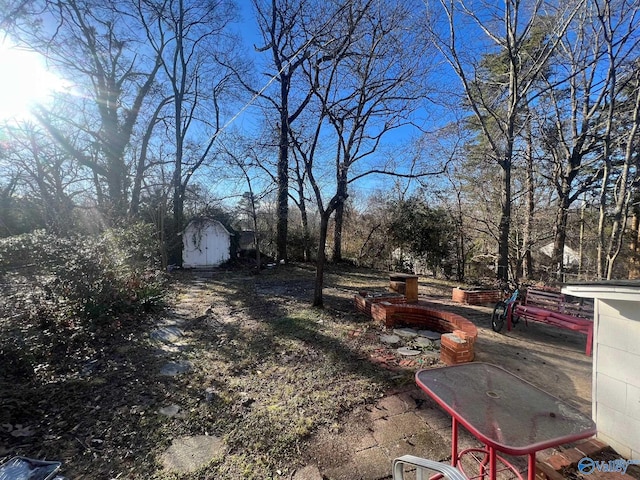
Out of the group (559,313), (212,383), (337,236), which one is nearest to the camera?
(212,383)

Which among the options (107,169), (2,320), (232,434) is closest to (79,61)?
(107,169)

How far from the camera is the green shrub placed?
4207 mm

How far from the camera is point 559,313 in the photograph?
15.1ft

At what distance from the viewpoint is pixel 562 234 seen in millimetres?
9609

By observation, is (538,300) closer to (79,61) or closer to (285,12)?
(285,12)

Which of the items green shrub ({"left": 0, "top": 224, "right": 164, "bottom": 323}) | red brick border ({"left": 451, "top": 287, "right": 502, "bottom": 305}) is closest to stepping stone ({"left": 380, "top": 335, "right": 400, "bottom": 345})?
red brick border ({"left": 451, "top": 287, "right": 502, "bottom": 305})

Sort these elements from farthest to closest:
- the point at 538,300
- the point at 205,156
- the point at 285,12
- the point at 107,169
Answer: the point at 205,156 → the point at 107,169 → the point at 285,12 → the point at 538,300

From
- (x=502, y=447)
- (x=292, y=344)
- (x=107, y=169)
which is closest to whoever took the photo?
(x=502, y=447)

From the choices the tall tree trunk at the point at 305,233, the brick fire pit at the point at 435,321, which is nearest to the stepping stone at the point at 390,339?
the brick fire pit at the point at 435,321

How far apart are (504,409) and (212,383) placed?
9.39 feet

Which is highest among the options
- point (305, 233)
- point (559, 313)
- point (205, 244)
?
point (305, 233)

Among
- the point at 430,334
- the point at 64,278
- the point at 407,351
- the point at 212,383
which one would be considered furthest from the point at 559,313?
the point at 64,278

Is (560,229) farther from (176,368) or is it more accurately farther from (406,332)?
(176,368)

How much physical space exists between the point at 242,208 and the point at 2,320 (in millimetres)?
8065
